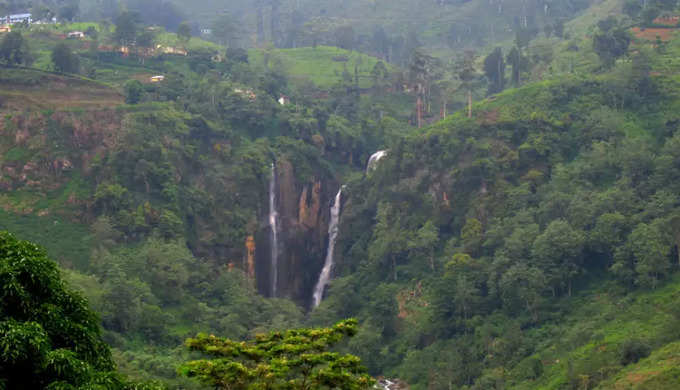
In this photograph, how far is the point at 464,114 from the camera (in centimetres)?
5484

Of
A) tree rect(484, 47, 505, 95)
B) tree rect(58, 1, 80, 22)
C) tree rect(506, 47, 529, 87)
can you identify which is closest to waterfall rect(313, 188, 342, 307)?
tree rect(506, 47, 529, 87)

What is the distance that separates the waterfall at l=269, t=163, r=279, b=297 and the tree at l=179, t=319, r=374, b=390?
3378 cm

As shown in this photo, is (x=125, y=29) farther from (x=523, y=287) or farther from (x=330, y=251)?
(x=523, y=287)

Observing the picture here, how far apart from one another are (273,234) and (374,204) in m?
6.77

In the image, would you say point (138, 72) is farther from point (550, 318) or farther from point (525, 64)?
point (550, 318)

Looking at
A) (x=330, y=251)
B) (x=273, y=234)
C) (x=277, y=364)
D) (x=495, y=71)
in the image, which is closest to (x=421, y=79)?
(x=495, y=71)

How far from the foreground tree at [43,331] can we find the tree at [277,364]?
234cm

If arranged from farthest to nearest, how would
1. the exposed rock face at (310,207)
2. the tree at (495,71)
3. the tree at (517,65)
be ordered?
1. the tree at (495,71)
2. the tree at (517,65)
3. the exposed rock face at (310,207)

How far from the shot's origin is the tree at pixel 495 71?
2589 inches

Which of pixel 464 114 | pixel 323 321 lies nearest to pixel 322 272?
pixel 323 321

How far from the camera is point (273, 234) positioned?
5181 cm

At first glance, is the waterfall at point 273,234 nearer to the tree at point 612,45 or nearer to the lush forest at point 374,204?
the lush forest at point 374,204

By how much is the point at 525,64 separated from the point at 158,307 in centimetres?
3758

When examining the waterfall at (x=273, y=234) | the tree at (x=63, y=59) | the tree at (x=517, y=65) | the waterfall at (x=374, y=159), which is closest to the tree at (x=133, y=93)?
the tree at (x=63, y=59)
